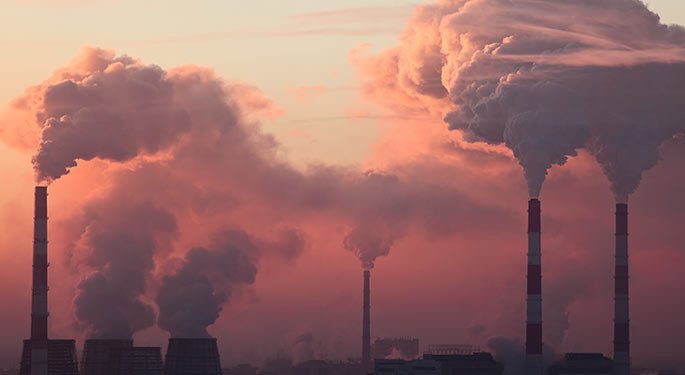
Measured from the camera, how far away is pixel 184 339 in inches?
4983

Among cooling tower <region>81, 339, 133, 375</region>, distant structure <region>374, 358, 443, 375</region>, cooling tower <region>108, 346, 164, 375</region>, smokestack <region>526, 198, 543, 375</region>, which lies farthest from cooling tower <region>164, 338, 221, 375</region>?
smokestack <region>526, 198, 543, 375</region>

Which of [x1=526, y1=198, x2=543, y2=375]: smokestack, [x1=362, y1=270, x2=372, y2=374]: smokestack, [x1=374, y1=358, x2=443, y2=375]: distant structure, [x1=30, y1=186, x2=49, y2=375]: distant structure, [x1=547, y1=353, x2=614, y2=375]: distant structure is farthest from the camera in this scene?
[x1=362, y1=270, x2=372, y2=374]: smokestack

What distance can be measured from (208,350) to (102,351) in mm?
10640

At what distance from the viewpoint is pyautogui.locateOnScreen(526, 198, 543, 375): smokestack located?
9481 centimetres

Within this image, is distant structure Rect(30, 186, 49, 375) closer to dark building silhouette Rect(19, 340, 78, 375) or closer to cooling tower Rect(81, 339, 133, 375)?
cooling tower Rect(81, 339, 133, 375)

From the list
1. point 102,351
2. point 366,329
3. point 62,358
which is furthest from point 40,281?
point 366,329

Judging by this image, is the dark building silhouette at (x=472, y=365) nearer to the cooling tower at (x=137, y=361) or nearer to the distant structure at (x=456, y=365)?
the distant structure at (x=456, y=365)

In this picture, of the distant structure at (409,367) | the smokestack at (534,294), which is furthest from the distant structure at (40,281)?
the distant structure at (409,367)

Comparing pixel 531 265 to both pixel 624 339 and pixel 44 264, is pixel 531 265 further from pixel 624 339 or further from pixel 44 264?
pixel 44 264

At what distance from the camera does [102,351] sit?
128 meters

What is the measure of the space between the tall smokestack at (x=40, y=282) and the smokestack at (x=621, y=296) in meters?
45.1

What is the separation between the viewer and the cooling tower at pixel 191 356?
415 feet

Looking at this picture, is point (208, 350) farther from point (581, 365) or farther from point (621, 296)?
point (621, 296)

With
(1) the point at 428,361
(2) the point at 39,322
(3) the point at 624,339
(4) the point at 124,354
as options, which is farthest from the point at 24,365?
(3) the point at 624,339
